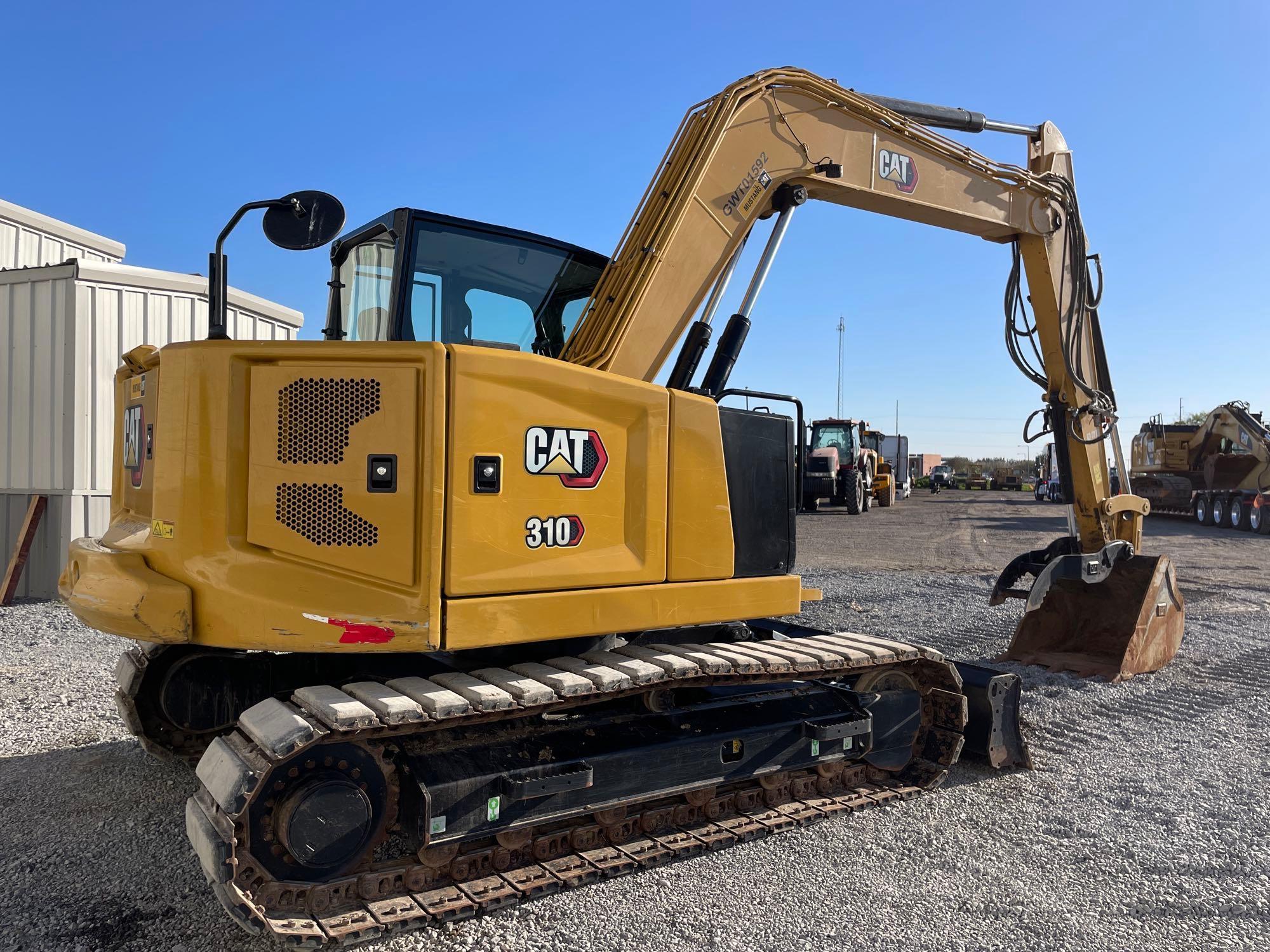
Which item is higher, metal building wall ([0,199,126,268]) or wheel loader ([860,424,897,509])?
metal building wall ([0,199,126,268])

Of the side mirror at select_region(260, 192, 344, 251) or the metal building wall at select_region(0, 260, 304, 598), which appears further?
the metal building wall at select_region(0, 260, 304, 598)

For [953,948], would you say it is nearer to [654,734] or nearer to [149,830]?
[654,734]

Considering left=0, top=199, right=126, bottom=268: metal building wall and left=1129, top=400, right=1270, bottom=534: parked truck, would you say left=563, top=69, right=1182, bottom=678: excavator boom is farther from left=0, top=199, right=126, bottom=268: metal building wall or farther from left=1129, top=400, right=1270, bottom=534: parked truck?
left=1129, top=400, right=1270, bottom=534: parked truck

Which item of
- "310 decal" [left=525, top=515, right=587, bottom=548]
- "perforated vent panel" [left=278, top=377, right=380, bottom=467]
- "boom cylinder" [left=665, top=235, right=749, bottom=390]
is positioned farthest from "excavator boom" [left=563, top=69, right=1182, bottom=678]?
"perforated vent panel" [left=278, top=377, right=380, bottom=467]

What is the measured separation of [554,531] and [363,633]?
841 millimetres

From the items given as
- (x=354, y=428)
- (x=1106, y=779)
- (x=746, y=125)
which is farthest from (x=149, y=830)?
(x=1106, y=779)

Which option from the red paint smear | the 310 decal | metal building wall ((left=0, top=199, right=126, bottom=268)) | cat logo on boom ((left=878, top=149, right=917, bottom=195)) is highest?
metal building wall ((left=0, top=199, right=126, bottom=268))

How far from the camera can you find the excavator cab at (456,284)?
12.9ft

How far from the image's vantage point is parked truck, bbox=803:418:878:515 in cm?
2623

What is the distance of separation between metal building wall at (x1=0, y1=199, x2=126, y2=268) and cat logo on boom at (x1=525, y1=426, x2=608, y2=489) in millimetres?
11492

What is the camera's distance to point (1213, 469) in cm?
2623

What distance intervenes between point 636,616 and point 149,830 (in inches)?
101

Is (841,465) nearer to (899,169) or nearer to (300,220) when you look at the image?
(899,169)

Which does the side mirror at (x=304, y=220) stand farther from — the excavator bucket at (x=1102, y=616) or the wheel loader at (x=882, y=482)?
the wheel loader at (x=882, y=482)
